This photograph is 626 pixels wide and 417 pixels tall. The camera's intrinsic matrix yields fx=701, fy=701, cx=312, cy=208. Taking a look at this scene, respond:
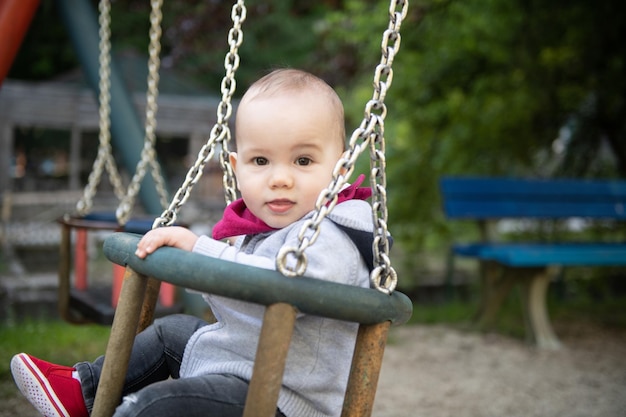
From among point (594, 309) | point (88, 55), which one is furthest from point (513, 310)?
point (88, 55)

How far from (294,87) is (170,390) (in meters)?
0.74

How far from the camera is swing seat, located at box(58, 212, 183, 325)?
2.89m

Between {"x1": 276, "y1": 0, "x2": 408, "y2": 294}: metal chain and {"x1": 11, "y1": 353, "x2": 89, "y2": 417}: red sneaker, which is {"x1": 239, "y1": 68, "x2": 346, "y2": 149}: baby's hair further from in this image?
{"x1": 11, "y1": 353, "x2": 89, "y2": 417}: red sneaker

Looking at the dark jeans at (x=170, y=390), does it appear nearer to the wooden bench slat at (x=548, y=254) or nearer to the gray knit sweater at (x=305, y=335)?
the gray knit sweater at (x=305, y=335)

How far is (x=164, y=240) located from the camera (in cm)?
154

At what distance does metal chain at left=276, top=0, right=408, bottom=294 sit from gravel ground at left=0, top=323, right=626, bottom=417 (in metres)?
2.14

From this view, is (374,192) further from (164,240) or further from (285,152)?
(164,240)

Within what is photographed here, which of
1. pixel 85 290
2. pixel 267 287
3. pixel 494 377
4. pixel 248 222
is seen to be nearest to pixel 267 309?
pixel 267 287

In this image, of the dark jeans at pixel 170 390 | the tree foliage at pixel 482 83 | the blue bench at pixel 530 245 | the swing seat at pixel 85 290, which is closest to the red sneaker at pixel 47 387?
the dark jeans at pixel 170 390

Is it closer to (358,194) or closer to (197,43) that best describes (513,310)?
(197,43)

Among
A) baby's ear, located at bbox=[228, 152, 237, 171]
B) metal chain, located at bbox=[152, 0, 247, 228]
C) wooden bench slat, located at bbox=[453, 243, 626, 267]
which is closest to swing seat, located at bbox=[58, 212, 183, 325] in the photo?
baby's ear, located at bbox=[228, 152, 237, 171]

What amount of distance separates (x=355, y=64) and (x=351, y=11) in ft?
2.76

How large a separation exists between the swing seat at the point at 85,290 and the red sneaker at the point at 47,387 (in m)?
1.05

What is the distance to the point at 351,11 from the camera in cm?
678
